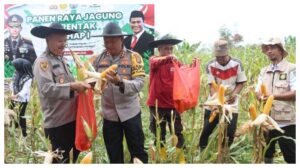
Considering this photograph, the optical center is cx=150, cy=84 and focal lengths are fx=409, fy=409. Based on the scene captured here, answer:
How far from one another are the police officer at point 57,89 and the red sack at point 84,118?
0.06 metres

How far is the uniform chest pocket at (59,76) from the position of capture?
2562mm

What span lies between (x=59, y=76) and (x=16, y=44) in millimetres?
555

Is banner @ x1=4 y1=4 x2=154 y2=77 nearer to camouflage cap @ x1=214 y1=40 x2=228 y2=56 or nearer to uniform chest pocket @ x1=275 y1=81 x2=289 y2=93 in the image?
camouflage cap @ x1=214 y1=40 x2=228 y2=56

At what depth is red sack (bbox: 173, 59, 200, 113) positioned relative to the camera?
9.34 feet

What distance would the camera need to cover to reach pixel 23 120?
2982 mm

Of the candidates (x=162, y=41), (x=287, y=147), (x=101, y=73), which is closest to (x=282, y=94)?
(x=287, y=147)

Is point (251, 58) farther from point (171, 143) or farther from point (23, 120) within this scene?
point (23, 120)

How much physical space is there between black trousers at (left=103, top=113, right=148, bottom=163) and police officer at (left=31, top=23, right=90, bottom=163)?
22cm

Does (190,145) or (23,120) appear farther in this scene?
(23,120)

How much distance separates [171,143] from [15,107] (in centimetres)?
113

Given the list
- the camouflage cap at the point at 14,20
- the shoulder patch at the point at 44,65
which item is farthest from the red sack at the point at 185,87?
the camouflage cap at the point at 14,20

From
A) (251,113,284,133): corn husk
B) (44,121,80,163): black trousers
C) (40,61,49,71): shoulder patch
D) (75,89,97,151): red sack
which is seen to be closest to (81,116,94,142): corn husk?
(75,89,97,151): red sack

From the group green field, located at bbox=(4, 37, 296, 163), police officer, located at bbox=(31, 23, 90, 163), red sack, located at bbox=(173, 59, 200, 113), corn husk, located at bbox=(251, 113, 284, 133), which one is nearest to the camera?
corn husk, located at bbox=(251, 113, 284, 133)

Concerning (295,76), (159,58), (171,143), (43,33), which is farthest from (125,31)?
(295,76)
